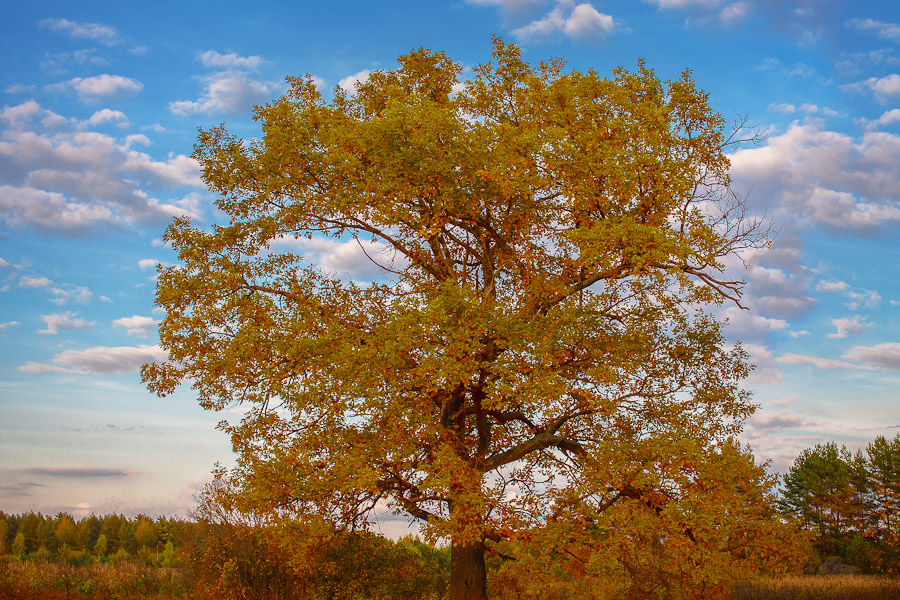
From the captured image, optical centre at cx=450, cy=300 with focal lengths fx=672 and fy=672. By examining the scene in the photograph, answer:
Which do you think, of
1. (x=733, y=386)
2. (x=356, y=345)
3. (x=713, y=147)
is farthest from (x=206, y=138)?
(x=733, y=386)

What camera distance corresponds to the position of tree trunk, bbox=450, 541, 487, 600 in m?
16.1

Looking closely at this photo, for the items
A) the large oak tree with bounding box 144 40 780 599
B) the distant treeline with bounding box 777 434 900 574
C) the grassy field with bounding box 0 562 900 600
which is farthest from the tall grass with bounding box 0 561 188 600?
the distant treeline with bounding box 777 434 900 574


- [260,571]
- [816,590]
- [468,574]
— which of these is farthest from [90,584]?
[816,590]

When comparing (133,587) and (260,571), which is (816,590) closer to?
(260,571)

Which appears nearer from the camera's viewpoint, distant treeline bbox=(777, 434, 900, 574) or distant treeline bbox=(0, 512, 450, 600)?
distant treeline bbox=(0, 512, 450, 600)

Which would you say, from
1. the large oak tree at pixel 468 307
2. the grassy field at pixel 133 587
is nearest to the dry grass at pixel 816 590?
the grassy field at pixel 133 587

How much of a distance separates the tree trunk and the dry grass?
954cm

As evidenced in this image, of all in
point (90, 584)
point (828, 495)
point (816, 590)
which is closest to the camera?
point (90, 584)

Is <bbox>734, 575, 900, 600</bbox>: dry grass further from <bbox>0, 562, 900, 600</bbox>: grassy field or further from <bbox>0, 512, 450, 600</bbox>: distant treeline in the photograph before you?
<bbox>0, 512, 450, 600</bbox>: distant treeline

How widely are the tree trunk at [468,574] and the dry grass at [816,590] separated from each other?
9.54 meters

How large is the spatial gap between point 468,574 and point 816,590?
44.8 feet

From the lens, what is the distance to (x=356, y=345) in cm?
1493

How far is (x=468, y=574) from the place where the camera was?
639 inches

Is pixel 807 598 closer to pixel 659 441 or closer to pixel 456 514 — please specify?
pixel 659 441
